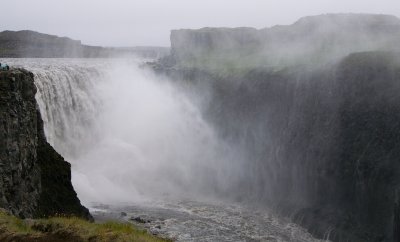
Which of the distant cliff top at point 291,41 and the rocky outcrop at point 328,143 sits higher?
the distant cliff top at point 291,41

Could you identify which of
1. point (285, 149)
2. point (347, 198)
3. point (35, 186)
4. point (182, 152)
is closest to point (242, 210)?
point (285, 149)

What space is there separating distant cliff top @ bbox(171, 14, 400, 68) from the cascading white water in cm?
1001

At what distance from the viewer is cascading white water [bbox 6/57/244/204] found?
169 ft

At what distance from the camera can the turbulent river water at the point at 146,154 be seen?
138ft

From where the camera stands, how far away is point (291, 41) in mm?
76438

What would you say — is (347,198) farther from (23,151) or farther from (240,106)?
(23,151)

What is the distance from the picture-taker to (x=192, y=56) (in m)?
87.6

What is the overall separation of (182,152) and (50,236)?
159ft

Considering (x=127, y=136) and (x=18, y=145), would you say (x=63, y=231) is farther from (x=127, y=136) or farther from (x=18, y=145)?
(x=127, y=136)

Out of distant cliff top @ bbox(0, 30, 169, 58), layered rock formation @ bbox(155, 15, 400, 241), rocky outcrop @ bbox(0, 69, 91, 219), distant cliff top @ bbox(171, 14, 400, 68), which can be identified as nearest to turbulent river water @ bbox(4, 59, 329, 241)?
layered rock formation @ bbox(155, 15, 400, 241)

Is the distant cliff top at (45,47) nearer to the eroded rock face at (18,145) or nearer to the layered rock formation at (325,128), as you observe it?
the layered rock formation at (325,128)

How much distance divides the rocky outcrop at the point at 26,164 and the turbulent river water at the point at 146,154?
7.79 metres

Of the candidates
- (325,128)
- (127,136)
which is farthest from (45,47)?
(325,128)

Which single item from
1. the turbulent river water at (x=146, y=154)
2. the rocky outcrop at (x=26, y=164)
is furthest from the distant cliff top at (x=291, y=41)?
the rocky outcrop at (x=26, y=164)
